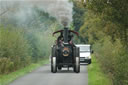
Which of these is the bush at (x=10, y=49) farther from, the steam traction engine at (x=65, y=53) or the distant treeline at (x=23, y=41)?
the steam traction engine at (x=65, y=53)

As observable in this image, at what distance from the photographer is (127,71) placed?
24781 millimetres

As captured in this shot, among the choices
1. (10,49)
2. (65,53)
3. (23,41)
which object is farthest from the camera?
(23,41)

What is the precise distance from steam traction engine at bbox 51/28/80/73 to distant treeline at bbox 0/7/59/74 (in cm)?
1467

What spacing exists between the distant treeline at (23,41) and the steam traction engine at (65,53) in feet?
48.1

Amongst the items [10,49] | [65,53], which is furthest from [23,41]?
[65,53]

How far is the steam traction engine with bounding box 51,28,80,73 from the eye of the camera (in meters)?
17.0

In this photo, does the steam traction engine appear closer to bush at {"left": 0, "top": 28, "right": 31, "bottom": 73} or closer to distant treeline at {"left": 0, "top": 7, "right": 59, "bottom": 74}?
distant treeline at {"left": 0, "top": 7, "right": 59, "bottom": 74}

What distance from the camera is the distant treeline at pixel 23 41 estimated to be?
109ft

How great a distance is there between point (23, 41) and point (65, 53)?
1980cm

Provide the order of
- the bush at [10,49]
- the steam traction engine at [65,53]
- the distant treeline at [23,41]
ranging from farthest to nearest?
the distant treeline at [23,41]
the bush at [10,49]
the steam traction engine at [65,53]

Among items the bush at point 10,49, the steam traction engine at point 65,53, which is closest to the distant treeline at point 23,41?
the bush at point 10,49

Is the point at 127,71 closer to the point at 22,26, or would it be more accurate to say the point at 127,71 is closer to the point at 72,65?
the point at 72,65

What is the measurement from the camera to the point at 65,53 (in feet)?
57.8

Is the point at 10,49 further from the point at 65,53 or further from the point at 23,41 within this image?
the point at 65,53
